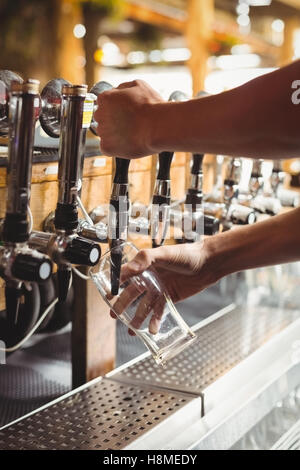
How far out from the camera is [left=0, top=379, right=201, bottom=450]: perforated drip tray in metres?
1.09

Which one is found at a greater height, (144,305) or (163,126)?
(163,126)

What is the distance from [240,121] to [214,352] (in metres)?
0.91

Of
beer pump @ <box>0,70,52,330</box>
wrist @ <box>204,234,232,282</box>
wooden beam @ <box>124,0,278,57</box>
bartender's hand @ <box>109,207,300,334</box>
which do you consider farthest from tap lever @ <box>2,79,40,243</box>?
wooden beam @ <box>124,0,278,57</box>

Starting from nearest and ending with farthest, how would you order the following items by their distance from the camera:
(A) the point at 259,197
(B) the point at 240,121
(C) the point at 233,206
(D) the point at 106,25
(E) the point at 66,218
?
1. (B) the point at 240,121
2. (E) the point at 66,218
3. (C) the point at 233,206
4. (A) the point at 259,197
5. (D) the point at 106,25

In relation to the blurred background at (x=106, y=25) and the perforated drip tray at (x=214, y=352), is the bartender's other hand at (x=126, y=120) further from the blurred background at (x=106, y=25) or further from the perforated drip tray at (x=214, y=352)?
the blurred background at (x=106, y=25)

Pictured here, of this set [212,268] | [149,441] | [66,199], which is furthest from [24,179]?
[149,441]

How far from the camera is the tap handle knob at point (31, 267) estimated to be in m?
0.76

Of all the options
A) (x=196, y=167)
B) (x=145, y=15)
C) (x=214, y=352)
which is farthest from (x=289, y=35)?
(x=196, y=167)

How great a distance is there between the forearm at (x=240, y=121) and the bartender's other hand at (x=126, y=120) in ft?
0.05

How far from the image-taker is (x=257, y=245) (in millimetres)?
1051

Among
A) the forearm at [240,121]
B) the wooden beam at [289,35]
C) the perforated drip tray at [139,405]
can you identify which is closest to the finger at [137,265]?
the forearm at [240,121]

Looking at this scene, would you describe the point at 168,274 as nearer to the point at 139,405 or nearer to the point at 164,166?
the point at 164,166
